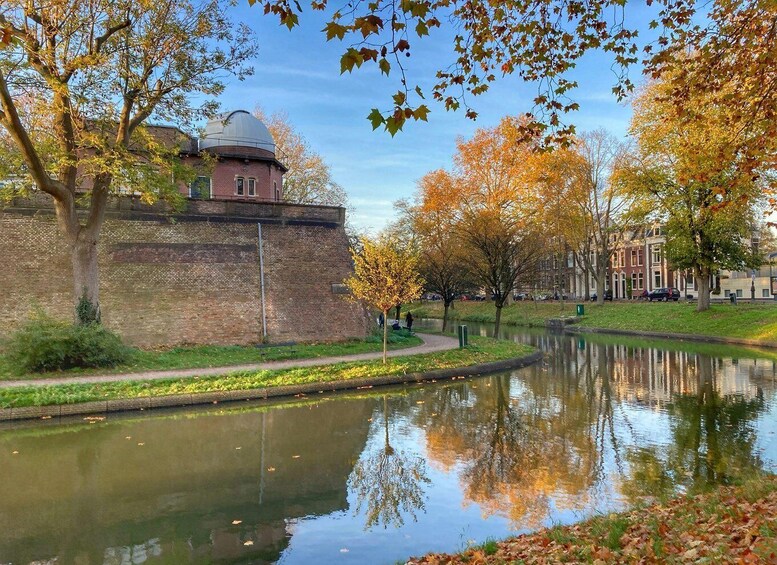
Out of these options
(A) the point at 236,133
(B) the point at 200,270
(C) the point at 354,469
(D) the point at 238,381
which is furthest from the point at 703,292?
(C) the point at 354,469

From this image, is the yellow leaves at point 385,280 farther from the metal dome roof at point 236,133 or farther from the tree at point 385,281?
the metal dome roof at point 236,133

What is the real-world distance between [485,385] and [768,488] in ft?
29.3

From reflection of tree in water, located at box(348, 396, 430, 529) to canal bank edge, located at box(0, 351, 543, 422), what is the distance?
5.01 meters

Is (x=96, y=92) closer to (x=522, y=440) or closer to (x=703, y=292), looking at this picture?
(x=522, y=440)

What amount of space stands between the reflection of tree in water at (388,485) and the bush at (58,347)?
10.0 metres

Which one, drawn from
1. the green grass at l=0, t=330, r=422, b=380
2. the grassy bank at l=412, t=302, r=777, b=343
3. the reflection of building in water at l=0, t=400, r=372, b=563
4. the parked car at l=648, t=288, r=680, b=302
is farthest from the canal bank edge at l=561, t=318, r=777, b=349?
the reflection of building in water at l=0, t=400, r=372, b=563

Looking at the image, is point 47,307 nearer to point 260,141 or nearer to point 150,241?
point 150,241

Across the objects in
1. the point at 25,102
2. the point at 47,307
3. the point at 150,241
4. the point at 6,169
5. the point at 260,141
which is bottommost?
the point at 47,307

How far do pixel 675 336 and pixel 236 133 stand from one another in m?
28.6

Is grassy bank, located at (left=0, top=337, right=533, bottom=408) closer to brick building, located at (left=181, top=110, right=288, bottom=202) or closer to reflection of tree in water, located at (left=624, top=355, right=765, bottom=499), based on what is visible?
reflection of tree in water, located at (left=624, top=355, right=765, bottom=499)

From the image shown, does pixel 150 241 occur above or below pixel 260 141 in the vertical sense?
below

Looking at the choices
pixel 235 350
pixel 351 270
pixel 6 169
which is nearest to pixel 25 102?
pixel 6 169

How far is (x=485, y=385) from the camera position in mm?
14234

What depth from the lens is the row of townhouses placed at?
4759 centimetres
